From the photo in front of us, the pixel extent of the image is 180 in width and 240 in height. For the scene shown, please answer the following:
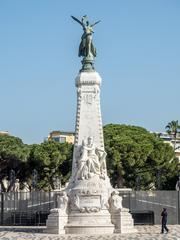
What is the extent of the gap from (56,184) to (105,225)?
2680 centimetres

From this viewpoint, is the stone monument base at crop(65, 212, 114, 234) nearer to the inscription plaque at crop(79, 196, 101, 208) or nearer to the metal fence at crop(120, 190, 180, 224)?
the inscription plaque at crop(79, 196, 101, 208)

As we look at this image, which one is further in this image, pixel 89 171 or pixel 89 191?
pixel 89 171

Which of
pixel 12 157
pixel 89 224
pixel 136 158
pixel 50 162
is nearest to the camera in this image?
pixel 89 224

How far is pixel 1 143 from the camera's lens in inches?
2344

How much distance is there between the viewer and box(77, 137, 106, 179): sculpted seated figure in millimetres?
29609

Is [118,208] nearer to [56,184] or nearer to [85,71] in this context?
[85,71]

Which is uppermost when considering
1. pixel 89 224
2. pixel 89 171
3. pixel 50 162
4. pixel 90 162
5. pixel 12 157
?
pixel 12 157

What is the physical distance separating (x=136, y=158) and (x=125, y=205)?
17.6 meters

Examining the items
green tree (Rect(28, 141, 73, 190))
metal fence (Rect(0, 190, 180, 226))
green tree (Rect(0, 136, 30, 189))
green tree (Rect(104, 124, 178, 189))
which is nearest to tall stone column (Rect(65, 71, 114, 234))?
metal fence (Rect(0, 190, 180, 226))

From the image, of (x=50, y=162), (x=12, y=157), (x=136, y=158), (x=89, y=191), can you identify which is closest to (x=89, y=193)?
(x=89, y=191)

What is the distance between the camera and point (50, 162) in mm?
57812

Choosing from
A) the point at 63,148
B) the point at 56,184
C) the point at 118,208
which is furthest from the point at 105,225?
the point at 63,148

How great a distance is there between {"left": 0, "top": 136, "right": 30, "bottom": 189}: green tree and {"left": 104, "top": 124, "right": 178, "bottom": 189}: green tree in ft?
29.3

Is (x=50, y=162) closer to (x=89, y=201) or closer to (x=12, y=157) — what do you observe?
Answer: (x=12, y=157)
